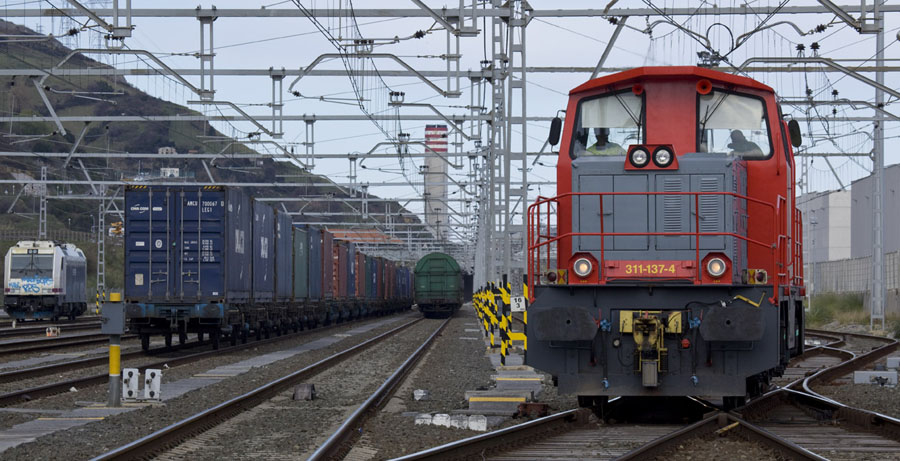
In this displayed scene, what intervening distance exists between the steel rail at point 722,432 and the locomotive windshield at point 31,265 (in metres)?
33.7

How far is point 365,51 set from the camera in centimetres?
1914

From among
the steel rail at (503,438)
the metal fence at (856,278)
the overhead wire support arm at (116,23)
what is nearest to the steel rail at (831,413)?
the steel rail at (503,438)

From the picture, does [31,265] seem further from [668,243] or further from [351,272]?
[668,243]

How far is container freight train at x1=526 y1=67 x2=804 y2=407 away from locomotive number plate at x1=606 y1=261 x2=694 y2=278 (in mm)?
12

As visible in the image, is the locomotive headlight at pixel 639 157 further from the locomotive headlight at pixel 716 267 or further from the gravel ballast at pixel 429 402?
the gravel ballast at pixel 429 402

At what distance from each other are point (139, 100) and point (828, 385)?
125143 mm

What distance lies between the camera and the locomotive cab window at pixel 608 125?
32.9 ft

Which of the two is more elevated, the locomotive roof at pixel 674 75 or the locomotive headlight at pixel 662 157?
the locomotive roof at pixel 674 75

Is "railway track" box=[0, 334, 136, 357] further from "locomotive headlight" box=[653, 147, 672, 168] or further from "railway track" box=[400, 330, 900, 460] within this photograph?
"locomotive headlight" box=[653, 147, 672, 168]

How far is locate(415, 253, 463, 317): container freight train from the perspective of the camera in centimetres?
4956

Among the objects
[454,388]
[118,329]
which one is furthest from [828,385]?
[118,329]

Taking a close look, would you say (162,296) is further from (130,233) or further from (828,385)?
(828,385)

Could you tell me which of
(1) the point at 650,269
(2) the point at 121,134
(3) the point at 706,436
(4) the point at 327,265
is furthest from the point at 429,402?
(2) the point at 121,134

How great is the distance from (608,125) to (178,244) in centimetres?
1270
